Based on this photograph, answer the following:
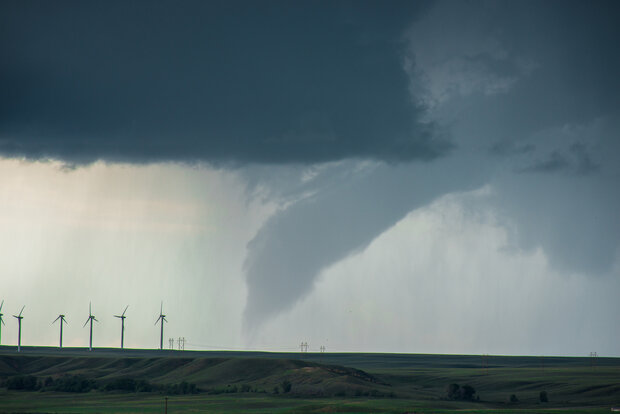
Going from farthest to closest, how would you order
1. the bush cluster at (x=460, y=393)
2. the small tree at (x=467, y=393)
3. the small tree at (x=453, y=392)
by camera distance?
the small tree at (x=453, y=392) < the small tree at (x=467, y=393) < the bush cluster at (x=460, y=393)

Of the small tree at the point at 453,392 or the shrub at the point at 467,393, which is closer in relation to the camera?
the shrub at the point at 467,393

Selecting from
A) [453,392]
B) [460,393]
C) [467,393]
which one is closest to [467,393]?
[467,393]

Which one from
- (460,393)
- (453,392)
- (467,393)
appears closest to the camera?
(460,393)

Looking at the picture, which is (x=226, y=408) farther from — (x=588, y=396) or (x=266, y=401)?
(x=588, y=396)

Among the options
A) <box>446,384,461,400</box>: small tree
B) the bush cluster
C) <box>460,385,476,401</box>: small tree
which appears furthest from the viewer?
<box>446,384,461,400</box>: small tree

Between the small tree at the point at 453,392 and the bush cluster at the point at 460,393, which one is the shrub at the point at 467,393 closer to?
the bush cluster at the point at 460,393

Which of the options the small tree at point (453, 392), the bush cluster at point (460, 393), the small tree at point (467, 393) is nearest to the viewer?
the bush cluster at point (460, 393)

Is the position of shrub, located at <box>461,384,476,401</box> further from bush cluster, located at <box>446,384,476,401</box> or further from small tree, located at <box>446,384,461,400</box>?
small tree, located at <box>446,384,461,400</box>

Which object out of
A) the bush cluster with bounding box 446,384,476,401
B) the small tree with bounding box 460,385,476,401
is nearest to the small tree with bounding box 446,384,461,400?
the bush cluster with bounding box 446,384,476,401

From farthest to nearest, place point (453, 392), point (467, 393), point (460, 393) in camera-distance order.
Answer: point (453, 392), point (467, 393), point (460, 393)

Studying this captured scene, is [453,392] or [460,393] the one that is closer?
[460,393]

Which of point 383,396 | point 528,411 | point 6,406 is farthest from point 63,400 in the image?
point 528,411

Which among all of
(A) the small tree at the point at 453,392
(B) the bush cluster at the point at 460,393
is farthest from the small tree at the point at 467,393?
(A) the small tree at the point at 453,392

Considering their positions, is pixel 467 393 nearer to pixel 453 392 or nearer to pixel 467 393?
pixel 467 393
